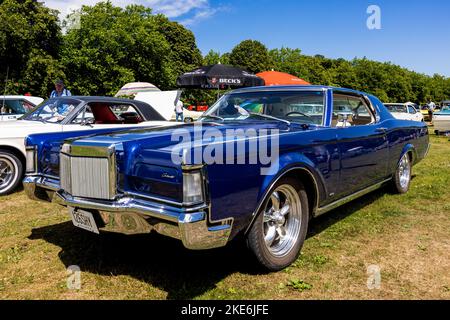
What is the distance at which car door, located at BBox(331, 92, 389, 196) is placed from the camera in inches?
145

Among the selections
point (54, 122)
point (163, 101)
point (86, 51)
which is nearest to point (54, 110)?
point (54, 122)

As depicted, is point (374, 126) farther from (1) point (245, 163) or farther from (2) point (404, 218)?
(1) point (245, 163)

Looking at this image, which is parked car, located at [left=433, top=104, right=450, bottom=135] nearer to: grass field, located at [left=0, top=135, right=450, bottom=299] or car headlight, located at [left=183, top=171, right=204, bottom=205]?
grass field, located at [left=0, top=135, right=450, bottom=299]

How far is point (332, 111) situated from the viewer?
3.88 meters

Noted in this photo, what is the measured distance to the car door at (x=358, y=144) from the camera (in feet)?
12.1

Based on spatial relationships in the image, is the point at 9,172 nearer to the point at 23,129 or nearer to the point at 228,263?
the point at 23,129

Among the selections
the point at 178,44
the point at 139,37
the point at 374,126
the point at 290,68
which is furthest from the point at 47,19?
the point at 290,68

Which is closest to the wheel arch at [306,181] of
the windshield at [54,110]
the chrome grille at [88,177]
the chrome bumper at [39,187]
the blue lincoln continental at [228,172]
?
the blue lincoln continental at [228,172]

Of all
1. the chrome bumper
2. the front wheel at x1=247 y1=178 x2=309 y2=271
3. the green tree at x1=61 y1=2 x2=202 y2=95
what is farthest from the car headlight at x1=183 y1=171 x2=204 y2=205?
the green tree at x1=61 y1=2 x2=202 y2=95

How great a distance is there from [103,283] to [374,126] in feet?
11.0

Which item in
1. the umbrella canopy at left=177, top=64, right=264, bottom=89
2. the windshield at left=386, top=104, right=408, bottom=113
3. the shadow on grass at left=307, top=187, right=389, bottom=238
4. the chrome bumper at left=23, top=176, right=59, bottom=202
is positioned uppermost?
the umbrella canopy at left=177, top=64, right=264, bottom=89

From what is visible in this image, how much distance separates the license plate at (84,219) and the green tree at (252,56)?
51.4 m

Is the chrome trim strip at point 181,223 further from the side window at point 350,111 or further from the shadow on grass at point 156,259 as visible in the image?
the side window at point 350,111

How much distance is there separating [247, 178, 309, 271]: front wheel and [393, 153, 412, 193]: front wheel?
2676 mm
